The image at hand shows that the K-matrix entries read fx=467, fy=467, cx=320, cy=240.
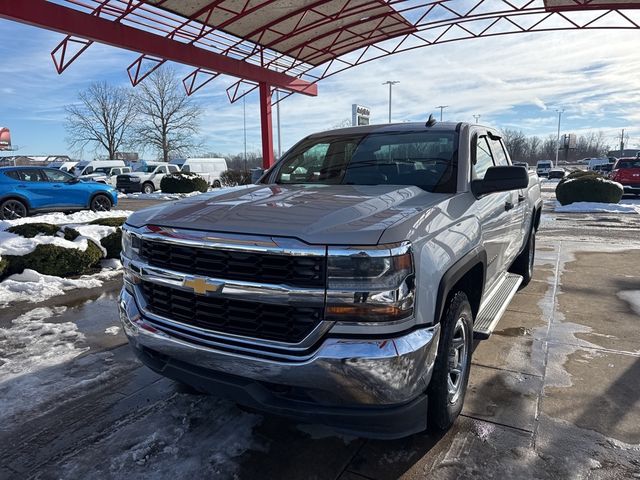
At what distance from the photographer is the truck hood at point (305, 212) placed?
214cm

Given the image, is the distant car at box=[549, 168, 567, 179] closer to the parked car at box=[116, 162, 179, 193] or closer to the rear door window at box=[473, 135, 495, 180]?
the parked car at box=[116, 162, 179, 193]

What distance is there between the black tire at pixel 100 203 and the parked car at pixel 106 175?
15105mm

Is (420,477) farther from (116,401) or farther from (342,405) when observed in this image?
(116,401)

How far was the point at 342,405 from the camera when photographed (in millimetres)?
2129

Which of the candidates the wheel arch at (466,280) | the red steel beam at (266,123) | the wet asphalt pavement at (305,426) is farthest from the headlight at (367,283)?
the red steel beam at (266,123)

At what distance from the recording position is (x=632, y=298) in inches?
218

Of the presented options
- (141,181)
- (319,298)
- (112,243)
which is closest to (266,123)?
(141,181)

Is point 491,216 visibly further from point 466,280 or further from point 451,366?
point 451,366

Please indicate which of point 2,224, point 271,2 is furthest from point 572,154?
point 2,224

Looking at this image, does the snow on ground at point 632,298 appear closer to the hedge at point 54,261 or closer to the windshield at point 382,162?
the windshield at point 382,162

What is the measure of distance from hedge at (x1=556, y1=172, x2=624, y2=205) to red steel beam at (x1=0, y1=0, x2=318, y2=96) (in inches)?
513

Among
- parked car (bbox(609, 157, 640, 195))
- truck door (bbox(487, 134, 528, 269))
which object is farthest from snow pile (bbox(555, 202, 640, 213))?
truck door (bbox(487, 134, 528, 269))

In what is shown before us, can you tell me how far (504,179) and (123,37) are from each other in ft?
47.8

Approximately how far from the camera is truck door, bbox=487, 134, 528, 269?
423 centimetres
